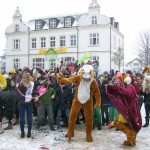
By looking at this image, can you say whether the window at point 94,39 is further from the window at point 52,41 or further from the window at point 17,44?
the window at point 17,44

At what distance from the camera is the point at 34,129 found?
399 inches

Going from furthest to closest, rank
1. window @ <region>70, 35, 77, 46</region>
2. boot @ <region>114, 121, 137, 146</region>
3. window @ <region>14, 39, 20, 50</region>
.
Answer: window @ <region>14, 39, 20, 50</region>, window @ <region>70, 35, 77, 46</region>, boot @ <region>114, 121, 137, 146</region>

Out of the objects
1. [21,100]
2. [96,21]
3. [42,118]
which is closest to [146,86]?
[42,118]

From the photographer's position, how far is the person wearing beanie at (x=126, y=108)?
27.9 ft

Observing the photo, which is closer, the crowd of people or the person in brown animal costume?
the person in brown animal costume

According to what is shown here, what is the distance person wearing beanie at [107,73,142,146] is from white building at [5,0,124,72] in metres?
30.3

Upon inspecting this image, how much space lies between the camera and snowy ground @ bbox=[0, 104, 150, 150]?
819 centimetres

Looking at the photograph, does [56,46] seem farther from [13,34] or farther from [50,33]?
[13,34]

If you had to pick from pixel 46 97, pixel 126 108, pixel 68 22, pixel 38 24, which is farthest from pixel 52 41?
pixel 126 108

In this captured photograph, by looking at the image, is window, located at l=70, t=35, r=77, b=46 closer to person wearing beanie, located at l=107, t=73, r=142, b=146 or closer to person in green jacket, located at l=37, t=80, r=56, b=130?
person in green jacket, located at l=37, t=80, r=56, b=130

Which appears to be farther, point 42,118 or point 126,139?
point 42,118

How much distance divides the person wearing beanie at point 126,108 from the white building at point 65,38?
30333mm

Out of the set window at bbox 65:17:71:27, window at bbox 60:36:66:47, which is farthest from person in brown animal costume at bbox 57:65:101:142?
window at bbox 65:17:71:27

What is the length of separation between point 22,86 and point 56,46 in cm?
3495
